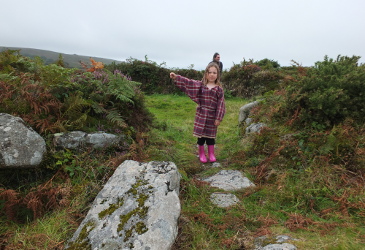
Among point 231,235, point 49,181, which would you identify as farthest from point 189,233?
point 49,181

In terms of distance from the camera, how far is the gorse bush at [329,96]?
3988mm

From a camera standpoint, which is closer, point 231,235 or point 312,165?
point 231,235

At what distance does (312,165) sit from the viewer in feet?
11.3

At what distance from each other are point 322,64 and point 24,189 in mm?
5911

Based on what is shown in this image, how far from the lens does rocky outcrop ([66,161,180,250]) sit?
2.21 metres

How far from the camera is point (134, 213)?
2.48 metres

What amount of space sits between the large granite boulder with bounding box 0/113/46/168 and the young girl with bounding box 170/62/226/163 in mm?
2689

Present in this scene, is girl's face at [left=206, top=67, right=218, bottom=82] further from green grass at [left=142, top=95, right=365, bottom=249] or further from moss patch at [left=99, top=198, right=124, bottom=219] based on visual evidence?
moss patch at [left=99, top=198, right=124, bottom=219]

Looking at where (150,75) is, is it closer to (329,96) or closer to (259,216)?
(329,96)

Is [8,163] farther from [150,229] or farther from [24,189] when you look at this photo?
[150,229]

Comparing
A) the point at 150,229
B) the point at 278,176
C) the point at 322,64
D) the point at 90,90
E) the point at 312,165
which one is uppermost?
the point at 322,64

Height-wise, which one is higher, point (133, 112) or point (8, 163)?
point (133, 112)

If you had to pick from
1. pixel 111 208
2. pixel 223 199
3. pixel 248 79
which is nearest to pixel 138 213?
pixel 111 208

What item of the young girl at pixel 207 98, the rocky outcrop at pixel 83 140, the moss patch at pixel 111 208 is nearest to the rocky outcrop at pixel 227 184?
the young girl at pixel 207 98
